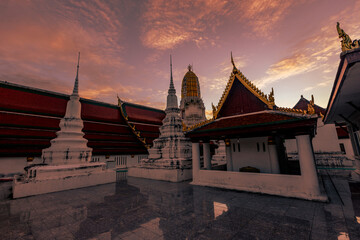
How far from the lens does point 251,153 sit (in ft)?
34.8

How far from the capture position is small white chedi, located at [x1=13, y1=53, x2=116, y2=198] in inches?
347

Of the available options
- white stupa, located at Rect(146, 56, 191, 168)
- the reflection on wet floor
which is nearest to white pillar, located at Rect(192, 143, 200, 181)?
white stupa, located at Rect(146, 56, 191, 168)

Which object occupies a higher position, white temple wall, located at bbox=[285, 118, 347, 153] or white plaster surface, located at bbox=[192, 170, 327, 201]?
white temple wall, located at bbox=[285, 118, 347, 153]

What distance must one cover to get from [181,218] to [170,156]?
8.82 metres

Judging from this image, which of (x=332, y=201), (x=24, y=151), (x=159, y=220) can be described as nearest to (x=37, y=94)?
(x=24, y=151)

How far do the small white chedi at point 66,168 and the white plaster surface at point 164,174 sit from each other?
2.65 meters

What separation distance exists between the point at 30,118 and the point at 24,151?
3144 millimetres

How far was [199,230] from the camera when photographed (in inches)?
162

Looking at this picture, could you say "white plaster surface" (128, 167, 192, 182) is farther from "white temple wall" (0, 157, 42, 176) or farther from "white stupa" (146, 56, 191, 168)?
"white temple wall" (0, 157, 42, 176)

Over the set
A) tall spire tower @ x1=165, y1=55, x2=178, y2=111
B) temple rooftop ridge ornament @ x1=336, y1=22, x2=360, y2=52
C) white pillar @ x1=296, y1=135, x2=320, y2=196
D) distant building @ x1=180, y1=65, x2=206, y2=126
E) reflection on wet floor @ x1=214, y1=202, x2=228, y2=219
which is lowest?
reflection on wet floor @ x1=214, y1=202, x2=228, y2=219

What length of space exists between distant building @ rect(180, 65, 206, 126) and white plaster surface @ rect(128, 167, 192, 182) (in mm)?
20004

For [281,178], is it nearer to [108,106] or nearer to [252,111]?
A: [252,111]

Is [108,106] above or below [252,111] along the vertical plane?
above

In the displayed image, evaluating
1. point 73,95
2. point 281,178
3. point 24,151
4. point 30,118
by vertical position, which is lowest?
point 281,178
